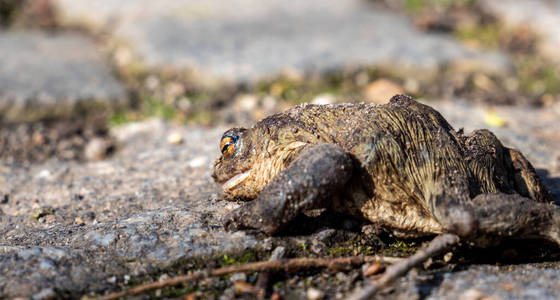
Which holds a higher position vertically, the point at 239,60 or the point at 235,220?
the point at 239,60

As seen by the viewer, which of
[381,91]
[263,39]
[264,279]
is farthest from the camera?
[263,39]

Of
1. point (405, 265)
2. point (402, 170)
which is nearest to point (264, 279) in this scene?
point (405, 265)

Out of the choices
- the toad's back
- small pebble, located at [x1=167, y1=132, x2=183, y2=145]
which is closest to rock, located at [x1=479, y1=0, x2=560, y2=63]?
the toad's back

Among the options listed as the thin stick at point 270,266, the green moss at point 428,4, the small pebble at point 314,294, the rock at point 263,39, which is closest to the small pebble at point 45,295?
the thin stick at point 270,266

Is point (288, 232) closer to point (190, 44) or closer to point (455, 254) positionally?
point (455, 254)

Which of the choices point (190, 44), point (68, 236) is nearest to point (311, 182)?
point (68, 236)

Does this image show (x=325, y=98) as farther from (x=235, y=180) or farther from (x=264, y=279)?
(x=264, y=279)
